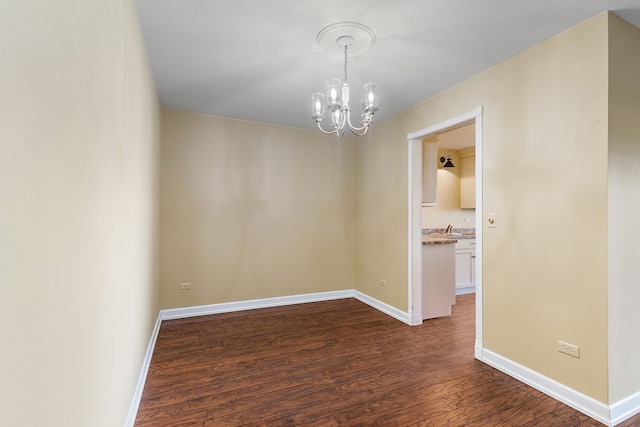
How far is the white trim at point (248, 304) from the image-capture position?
155 inches

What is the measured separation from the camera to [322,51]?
245 centimetres

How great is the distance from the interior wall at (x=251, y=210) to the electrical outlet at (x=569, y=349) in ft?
10.0

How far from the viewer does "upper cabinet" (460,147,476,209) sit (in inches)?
230

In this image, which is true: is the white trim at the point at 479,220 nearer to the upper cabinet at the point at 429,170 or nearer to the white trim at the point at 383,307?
the white trim at the point at 383,307

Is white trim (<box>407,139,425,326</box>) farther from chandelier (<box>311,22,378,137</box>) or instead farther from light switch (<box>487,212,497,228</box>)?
chandelier (<box>311,22,378,137</box>)

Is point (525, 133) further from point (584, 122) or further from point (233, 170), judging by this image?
point (233, 170)

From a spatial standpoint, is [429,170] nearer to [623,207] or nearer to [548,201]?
[548,201]

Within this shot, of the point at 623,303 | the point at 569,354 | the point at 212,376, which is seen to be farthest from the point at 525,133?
the point at 212,376

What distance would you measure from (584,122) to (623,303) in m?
1.25

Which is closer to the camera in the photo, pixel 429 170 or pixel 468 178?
pixel 429 170

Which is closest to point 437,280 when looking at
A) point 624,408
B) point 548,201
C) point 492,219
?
point 492,219

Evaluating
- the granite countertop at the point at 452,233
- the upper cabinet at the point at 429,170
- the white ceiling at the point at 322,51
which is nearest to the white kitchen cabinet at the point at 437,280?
the upper cabinet at the point at 429,170

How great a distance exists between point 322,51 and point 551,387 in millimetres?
3107

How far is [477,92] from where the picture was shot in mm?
A: 2875
